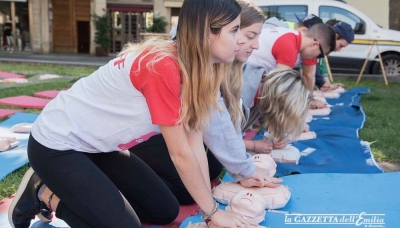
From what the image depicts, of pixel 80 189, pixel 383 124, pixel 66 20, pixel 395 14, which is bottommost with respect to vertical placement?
pixel 383 124

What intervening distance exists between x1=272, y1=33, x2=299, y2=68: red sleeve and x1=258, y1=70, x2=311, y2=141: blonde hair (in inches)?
27.4

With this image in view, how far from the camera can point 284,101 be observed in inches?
118

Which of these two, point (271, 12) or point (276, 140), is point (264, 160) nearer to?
point (276, 140)

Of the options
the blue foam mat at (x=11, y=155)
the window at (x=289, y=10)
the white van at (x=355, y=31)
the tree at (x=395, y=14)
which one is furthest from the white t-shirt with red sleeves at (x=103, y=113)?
the tree at (x=395, y=14)

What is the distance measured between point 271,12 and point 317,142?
6204 mm

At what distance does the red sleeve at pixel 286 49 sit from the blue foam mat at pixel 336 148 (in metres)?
0.66

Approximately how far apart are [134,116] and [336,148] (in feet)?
7.40

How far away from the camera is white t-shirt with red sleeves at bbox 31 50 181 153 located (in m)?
1.77

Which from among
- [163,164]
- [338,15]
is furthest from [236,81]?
[338,15]

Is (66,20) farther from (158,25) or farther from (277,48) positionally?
(277,48)

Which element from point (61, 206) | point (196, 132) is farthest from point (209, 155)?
point (61, 206)

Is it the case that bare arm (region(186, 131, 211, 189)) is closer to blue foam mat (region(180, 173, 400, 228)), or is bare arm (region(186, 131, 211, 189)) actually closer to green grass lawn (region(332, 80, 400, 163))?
blue foam mat (region(180, 173, 400, 228))

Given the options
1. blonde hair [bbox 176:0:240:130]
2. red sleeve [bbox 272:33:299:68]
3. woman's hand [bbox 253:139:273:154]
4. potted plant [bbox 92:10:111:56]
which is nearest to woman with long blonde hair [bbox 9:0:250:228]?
blonde hair [bbox 176:0:240:130]

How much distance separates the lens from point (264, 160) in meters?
2.76
